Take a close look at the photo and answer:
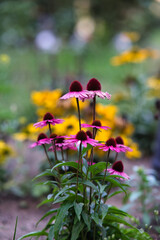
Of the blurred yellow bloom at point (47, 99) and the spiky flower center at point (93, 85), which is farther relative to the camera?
the blurred yellow bloom at point (47, 99)

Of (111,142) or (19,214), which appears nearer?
(111,142)

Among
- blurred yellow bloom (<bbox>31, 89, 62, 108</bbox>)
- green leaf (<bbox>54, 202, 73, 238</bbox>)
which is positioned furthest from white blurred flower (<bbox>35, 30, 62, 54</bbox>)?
green leaf (<bbox>54, 202, 73, 238</bbox>)

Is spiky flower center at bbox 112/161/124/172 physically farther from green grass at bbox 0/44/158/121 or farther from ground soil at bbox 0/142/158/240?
green grass at bbox 0/44/158/121

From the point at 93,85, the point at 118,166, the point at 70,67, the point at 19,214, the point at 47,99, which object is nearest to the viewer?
the point at 93,85

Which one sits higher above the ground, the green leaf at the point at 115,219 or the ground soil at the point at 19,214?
the green leaf at the point at 115,219

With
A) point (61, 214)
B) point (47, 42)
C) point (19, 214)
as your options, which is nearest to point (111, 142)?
point (61, 214)

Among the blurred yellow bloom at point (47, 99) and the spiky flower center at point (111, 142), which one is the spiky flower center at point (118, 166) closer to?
the spiky flower center at point (111, 142)

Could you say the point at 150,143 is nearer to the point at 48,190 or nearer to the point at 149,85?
the point at 149,85

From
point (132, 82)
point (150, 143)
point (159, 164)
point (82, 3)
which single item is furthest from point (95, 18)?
point (159, 164)

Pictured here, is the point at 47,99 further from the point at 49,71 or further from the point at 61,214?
the point at 49,71

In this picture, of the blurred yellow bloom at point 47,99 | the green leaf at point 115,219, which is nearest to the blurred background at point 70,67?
the blurred yellow bloom at point 47,99

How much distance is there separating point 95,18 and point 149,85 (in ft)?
24.6

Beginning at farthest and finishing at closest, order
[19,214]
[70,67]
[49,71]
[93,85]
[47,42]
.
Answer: [47,42], [70,67], [49,71], [19,214], [93,85]

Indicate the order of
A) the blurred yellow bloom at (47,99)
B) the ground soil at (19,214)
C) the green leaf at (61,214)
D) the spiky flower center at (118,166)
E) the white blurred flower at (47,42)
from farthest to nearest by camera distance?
the white blurred flower at (47,42), the blurred yellow bloom at (47,99), the ground soil at (19,214), the spiky flower center at (118,166), the green leaf at (61,214)
